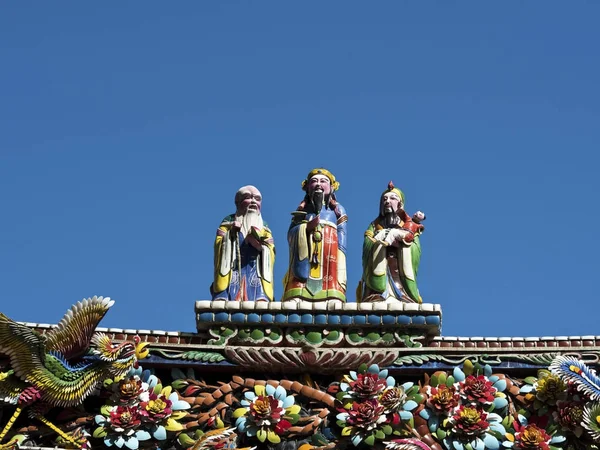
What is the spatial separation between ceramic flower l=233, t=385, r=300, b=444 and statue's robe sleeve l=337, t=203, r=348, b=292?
1466mm

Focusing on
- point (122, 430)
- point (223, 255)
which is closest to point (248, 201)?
point (223, 255)

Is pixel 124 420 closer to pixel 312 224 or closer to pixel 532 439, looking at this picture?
pixel 312 224

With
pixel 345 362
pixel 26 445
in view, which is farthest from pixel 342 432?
pixel 26 445

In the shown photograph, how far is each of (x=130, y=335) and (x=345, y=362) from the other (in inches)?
79.2

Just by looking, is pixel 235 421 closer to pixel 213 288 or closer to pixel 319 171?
pixel 213 288

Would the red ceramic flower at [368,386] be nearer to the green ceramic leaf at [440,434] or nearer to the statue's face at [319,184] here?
the green ceramic leaf at [440,434]

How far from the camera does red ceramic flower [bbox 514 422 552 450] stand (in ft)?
49.0

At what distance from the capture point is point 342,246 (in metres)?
16.6

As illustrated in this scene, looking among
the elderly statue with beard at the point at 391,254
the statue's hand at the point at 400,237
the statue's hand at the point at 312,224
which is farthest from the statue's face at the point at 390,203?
the statue's hand at the point at 312,224

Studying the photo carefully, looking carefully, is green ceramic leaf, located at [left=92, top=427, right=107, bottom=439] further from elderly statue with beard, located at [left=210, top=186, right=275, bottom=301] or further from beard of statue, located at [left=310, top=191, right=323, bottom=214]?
beard of statue, located at [left=310, top=191, right=323, bottom=214]

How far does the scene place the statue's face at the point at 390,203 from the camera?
16.7m

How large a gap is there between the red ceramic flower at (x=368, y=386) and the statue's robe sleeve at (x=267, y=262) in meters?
1.39

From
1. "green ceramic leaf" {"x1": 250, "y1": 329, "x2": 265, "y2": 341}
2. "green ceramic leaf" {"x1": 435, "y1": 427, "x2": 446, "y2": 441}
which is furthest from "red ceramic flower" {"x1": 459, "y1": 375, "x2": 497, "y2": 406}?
"green ceramic leaf" {"x1": 250, "y1": 329, "x2": 265, "y2": 341}

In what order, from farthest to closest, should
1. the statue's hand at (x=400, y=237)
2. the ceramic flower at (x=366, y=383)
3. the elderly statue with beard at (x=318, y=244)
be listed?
1. the statue's hand at (x=400, y=237)
2. the elderly statue with beard at (x=318, y=244)
3. the ceramic flower at (x=366, y=383)
